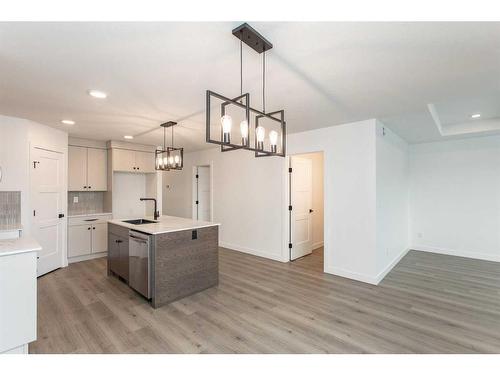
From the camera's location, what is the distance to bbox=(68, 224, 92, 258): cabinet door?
459cm

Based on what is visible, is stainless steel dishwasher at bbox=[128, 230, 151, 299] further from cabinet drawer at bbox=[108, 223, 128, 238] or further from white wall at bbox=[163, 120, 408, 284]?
white wall at bbox=[163, 120, 408, 284]

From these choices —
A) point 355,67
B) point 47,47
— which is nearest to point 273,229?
point 355,67

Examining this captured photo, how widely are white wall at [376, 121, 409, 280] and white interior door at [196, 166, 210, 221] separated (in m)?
4.35

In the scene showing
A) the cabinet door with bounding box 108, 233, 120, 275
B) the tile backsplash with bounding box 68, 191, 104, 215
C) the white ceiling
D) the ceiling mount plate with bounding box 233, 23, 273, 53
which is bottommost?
the cabinet door with bounding box 108, 233, 120, 275

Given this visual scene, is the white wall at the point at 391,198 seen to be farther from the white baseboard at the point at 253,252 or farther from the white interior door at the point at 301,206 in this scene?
the white baseboard at the point at 253,252

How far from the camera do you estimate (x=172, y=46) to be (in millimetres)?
1760

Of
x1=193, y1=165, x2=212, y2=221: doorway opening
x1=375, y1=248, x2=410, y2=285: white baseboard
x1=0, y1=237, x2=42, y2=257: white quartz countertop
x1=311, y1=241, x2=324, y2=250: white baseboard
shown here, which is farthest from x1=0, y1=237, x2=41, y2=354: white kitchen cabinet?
x1=311, y1=241, x2=324, y2=250: white baseboard

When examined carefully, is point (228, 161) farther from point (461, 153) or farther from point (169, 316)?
point (461, 153)

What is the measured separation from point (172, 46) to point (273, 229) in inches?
148

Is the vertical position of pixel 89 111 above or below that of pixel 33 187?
above

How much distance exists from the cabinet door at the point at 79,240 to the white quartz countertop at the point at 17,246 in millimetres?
2484

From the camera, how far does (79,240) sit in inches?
185

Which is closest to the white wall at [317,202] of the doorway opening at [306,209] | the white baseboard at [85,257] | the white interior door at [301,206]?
the doorway opening at [306,209]

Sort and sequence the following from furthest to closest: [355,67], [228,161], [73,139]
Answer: [228,161], [73,139], [355,67]
